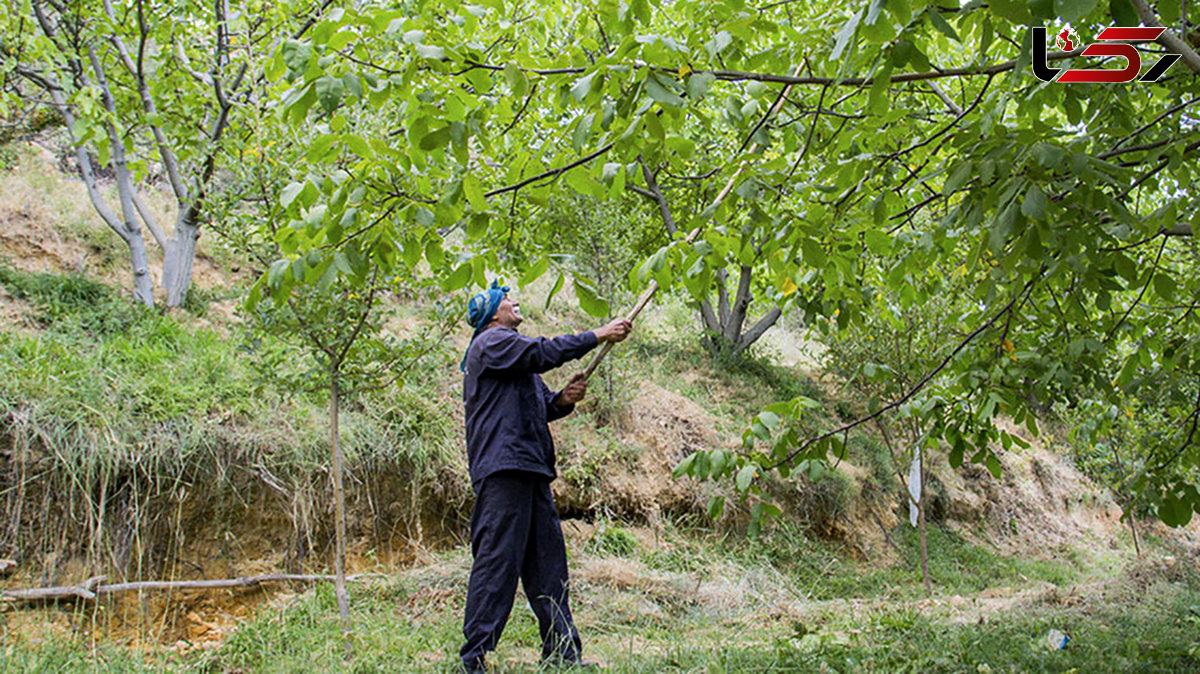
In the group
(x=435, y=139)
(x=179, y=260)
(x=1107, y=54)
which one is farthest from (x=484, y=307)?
(x=179, y=260)

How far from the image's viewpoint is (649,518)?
7.25 m

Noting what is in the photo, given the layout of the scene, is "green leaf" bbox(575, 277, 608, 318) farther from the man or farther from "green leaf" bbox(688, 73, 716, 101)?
the man

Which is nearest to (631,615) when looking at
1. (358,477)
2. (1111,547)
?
(358,477)

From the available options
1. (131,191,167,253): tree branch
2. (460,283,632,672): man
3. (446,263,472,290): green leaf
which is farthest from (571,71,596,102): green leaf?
(131,191,167,253): tree branch

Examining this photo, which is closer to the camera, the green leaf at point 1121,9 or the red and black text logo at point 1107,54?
the green leaf at point 1121,9

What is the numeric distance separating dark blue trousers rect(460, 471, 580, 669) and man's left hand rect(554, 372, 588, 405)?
41 cm

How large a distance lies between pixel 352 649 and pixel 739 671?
6.74ft

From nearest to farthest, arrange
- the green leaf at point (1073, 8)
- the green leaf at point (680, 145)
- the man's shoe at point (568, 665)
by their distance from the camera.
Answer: the green leaf at point (1073, 8), the green leaf at point (680, 145), the man's shoe at point (568, 665)

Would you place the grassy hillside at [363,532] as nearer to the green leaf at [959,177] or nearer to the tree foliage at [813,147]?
the tree foliage at [813,147]

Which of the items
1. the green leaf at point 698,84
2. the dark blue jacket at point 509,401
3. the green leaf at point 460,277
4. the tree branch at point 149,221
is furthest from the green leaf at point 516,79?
the tree branch at point 149,221

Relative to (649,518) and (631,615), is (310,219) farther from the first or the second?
(649,518)

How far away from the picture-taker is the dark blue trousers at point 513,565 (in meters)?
3.24

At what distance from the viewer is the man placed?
128 inches

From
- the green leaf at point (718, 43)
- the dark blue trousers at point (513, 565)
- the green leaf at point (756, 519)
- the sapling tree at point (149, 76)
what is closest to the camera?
the green leaf at point (718, 43)
